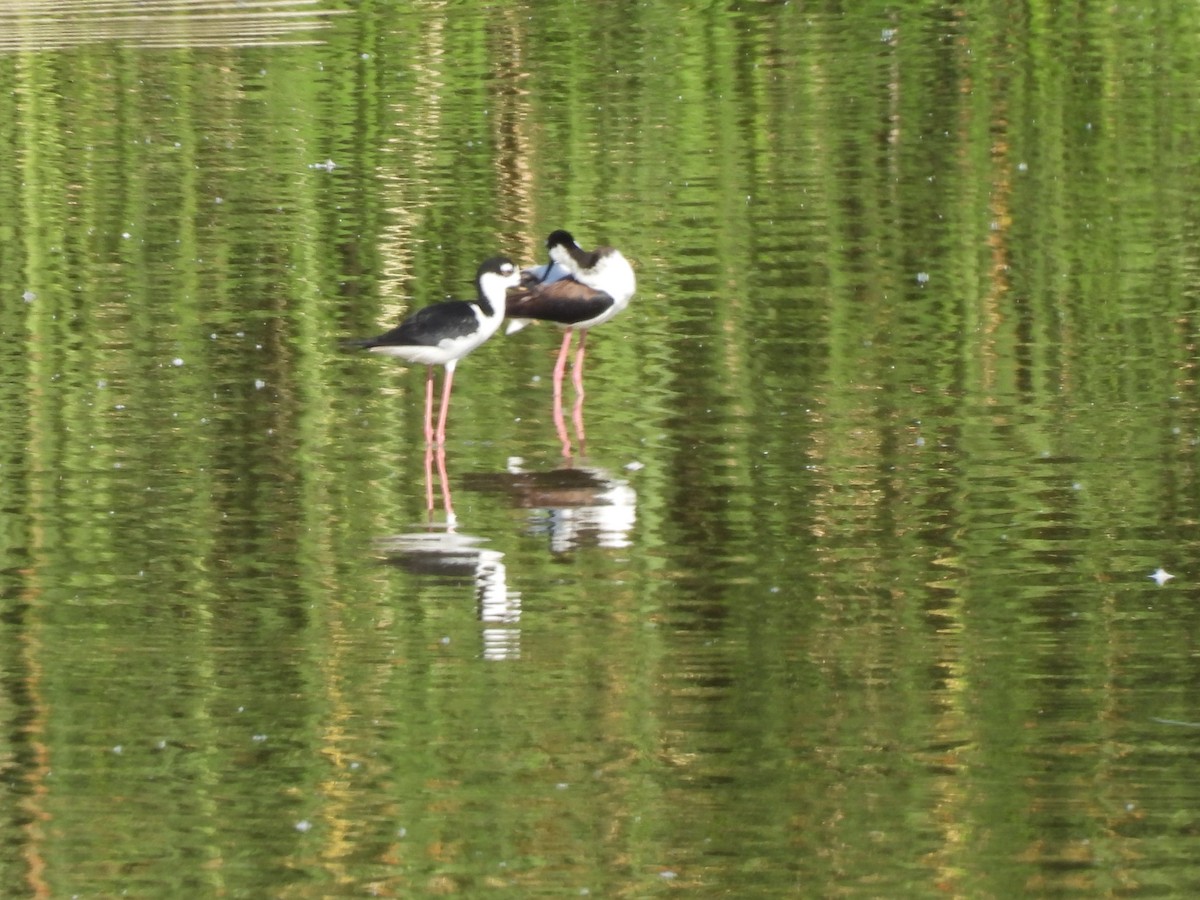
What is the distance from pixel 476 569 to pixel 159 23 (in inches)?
689

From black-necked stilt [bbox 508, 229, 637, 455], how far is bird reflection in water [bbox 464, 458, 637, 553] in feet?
4.63

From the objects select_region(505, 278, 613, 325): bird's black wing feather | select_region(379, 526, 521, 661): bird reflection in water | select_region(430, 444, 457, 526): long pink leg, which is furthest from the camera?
select_region(505, 278, 613, 325): bird's black wing feather

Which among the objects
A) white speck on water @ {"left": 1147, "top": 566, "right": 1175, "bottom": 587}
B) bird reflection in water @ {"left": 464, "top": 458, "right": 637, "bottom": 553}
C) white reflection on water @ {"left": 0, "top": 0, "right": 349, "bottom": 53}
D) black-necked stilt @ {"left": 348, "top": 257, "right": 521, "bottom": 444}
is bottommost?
white speck on water @ {"left": 1147, "top": 566, "right": 1175, "bottom": 587}

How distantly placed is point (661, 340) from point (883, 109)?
25.2ft

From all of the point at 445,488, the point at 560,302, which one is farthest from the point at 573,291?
the point at 445,488

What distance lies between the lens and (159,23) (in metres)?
24.8

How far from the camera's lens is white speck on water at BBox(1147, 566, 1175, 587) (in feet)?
26.8

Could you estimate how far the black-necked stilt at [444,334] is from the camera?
33.9 feet

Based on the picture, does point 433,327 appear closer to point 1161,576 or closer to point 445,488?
point 445,488

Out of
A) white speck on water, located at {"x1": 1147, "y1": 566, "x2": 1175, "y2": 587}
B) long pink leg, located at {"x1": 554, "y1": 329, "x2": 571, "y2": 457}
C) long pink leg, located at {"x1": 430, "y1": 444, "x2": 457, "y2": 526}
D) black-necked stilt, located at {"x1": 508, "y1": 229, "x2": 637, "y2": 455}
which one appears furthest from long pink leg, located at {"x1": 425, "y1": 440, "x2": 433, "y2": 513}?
white speck on water, located at {"x1": 1147, "y1": 566, "x2": 1175, "y2": 587}

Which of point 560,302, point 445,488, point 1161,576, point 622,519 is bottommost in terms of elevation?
point 1161,576

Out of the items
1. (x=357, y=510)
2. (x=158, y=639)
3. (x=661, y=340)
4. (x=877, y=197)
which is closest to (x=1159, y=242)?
(x=877, y=197)

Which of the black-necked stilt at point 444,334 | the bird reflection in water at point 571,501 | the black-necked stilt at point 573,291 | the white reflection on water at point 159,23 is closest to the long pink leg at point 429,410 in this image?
the black-necked stilt at point 444,334

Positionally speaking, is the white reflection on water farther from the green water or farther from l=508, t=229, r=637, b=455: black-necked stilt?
l=508, t=229, r=637, b=455: black-necked stilt
